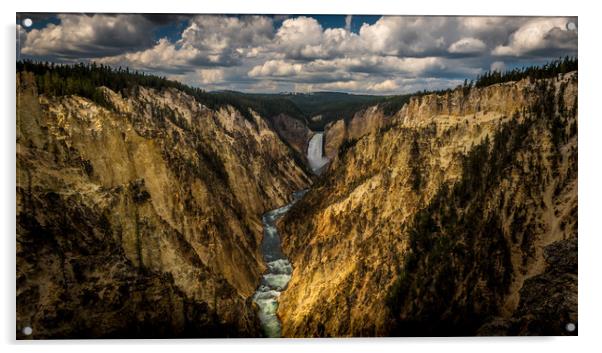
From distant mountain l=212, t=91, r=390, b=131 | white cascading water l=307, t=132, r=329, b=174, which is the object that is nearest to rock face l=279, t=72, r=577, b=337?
white cascading water l=307, t=132, r=329, b=174

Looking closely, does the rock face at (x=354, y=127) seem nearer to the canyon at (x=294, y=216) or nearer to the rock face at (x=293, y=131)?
the canyon at (x=294, y=216)

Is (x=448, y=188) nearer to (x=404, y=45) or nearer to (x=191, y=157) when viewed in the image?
(x=404, y=45)

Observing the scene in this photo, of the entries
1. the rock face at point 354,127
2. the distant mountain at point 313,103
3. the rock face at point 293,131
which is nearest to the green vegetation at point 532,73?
the distant mountain at point 313,103

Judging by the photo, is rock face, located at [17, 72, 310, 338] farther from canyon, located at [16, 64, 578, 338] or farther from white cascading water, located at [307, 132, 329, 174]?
white cascading water, located at [307, 132, 329, 174]

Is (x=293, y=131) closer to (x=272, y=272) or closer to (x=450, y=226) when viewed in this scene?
(x=272, y=272)

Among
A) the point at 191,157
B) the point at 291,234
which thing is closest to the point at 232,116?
the point at 191,157
